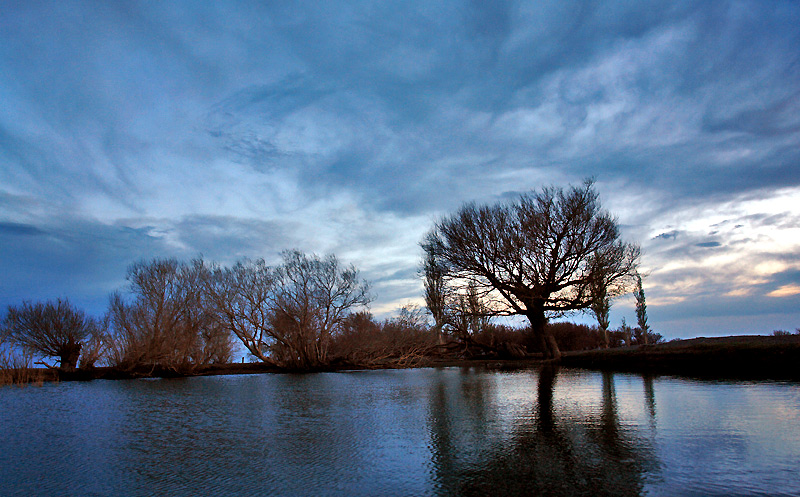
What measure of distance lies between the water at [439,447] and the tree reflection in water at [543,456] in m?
0.02

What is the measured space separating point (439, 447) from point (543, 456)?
110 centimetres

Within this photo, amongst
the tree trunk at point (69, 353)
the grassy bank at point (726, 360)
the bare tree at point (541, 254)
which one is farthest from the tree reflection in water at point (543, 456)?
the tree trunk at point (69, 353)

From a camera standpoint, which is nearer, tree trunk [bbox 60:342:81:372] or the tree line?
the tree line

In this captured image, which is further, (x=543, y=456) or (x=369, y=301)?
(x=369, y=301)

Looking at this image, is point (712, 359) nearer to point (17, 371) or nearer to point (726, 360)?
point (726, 360)

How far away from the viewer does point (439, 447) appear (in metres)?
4.99

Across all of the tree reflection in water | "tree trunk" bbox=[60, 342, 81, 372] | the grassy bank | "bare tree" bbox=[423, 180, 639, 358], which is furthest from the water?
"tree trunk" bbox=[60, 342, 81, 372]

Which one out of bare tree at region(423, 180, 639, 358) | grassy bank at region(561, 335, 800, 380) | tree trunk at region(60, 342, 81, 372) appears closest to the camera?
grassy bank at region(561, 335, 800, 380)

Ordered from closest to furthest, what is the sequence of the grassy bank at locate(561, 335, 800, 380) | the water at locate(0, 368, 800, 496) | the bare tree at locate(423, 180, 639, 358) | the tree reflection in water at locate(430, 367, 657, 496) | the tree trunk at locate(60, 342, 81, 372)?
1. the tree reflection in water at locate(430, 367, 657, 496)
2. the water at locate(0, 368, 800, 496)
3. the grassy bank at locate(561, 335, 800, 380)
4. the bare tree at locate(423, 180, 639, 358)
5. the tree trunk at locate(60, 342, 81, 372)

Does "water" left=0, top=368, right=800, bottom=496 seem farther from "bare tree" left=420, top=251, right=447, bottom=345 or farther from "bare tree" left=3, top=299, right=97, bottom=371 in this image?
"bare tree" left=3, top=299, right=97, bottom=371

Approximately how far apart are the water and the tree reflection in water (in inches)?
0.6

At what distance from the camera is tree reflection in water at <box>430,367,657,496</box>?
140 inches

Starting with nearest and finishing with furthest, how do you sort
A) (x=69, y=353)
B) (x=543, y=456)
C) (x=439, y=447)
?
(x=543, y=456)
(x=439, y=447)
(x=69, y=353)

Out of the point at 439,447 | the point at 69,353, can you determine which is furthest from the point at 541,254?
the point at 69,353
